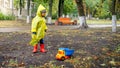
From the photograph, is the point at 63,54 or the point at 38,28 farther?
the point at 38,28

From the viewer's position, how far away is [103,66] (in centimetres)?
920

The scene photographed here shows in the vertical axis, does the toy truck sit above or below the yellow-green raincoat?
below

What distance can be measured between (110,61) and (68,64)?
4.56 ft

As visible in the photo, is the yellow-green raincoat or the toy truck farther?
the yellow-green raincoat

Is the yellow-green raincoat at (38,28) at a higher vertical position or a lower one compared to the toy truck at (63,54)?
higher

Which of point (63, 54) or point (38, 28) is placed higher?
point (38, 28)

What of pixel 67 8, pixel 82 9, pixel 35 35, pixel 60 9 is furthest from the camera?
pixel 67 8

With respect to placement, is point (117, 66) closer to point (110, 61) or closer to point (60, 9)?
point (110, 61)

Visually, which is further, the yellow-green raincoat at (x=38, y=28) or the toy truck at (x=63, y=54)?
the yellow-green raincoat at (x=38, y=28)

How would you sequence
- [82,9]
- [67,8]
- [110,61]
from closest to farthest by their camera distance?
[110,61]
[82,9]
[67,8]

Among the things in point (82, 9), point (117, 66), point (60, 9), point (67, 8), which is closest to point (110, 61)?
point (117, 66)

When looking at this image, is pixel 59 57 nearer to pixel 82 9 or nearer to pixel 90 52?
pixel 90 52

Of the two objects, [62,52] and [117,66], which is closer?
[117,66]

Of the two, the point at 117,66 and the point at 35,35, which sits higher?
the point at 35,35
